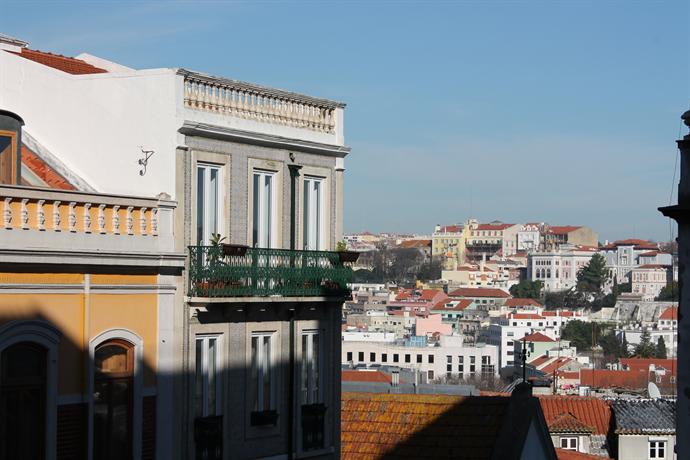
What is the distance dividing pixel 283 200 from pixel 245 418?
3121 mm

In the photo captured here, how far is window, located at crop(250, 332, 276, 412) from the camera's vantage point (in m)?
21.5

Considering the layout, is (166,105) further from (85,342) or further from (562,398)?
(562,398)

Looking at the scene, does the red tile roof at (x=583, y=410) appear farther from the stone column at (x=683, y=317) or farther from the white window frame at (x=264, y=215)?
the stone column at (x=683, y=317)

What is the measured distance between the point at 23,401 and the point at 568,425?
5166cm

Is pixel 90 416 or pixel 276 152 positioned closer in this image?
pixel 90 416

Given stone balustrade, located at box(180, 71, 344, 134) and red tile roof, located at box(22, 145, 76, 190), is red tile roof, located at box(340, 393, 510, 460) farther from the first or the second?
red tile roof, located at box(22, 145, 76, 190)

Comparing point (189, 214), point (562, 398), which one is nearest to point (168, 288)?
point (189, 214)

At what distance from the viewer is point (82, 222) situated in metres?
18.0

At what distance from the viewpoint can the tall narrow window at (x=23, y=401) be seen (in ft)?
56.3

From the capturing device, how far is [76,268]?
17859mm

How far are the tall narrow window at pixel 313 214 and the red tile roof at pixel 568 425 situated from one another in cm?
4431

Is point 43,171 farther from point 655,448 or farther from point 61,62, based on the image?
point 655,448

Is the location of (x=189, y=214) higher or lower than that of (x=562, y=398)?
higher

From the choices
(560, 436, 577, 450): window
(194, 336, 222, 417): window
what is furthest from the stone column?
(560, 436, 577, 450): window
